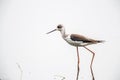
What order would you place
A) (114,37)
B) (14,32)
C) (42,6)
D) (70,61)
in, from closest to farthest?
(114,37)
(70,61)
(42,6)
(14,32)

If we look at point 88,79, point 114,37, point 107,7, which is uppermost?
point 107,7

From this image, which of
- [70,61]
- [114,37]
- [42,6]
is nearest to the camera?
[114,37]

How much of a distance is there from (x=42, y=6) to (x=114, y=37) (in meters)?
0.75

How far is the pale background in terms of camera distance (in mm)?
1894

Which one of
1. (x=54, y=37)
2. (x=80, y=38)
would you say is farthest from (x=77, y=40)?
(x=54, y=37)

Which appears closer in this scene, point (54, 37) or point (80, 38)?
point (80, 38)

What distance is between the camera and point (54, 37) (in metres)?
2.06

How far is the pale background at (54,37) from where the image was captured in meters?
1.89

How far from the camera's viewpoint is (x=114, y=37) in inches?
73.8

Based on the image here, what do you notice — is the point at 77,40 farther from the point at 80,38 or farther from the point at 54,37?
the point at 54,37

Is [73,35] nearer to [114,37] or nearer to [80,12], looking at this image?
[80,12]

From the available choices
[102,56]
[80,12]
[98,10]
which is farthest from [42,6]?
[102,56]

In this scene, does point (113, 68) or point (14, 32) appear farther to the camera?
point (14, 32)

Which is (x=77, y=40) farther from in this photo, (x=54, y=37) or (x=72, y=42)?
(x=54, y=37)
